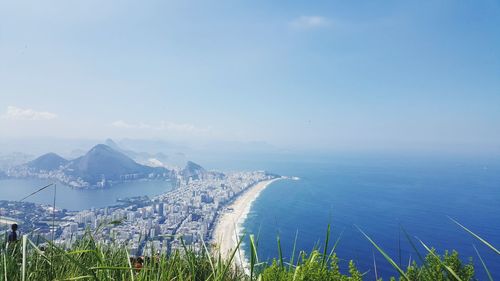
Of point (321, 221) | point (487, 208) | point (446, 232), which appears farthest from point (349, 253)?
point (487, 208)

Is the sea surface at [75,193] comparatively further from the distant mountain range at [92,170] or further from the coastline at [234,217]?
the coastline at [234,217]

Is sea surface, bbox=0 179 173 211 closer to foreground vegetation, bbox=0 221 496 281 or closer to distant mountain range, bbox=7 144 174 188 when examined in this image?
distant mountain range, bbox=7 144 174 188

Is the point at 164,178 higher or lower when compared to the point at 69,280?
lower

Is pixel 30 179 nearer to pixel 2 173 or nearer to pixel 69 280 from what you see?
pixel 2 173

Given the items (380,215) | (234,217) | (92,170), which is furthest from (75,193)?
(380,215)

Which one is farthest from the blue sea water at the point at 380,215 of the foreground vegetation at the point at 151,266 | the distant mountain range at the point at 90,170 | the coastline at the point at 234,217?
the distant mountain range at the point at 90,170

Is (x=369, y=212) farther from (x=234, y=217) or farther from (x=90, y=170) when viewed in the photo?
(x=90, y=170)
